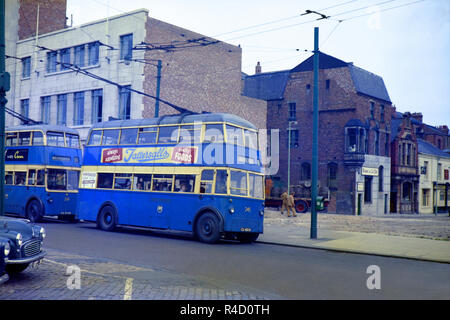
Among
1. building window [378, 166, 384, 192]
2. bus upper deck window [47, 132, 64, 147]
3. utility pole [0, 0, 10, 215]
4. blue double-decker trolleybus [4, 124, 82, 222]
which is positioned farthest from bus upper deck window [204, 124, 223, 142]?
building window [378, 166, 384, 192]

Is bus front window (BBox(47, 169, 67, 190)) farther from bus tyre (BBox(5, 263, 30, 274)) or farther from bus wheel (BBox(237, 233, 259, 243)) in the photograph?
bus tyre (BBox(5, 263, 30, 274))

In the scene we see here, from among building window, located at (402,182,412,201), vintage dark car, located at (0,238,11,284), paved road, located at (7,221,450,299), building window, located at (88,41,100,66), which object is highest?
building window, located at (88,41,100,66)

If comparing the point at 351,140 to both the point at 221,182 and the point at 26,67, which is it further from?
the point at 221,182

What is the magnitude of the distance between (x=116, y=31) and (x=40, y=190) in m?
16.2

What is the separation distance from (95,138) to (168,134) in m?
4.14

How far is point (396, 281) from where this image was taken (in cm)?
1001

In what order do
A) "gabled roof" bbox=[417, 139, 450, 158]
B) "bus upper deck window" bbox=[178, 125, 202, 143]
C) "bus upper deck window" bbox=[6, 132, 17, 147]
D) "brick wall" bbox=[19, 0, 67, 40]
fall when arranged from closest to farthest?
"bus upper deck window" bbox=[178, 125, 202, 143] < "bus upper deck window" bbox=[6, 132, 17, 147] < "brick wall" bbox=[19, 0, 67, 40] < "gabled roof" bbox=[417, 139, 450, 158]

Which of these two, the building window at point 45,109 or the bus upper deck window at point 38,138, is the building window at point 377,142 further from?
the bus upper deck window at point 38,138

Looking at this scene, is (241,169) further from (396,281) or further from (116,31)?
(116,31)

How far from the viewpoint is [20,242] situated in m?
8.20

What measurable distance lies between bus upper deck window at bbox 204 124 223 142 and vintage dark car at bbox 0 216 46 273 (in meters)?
8.06

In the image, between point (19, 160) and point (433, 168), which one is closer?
point (19, 160)

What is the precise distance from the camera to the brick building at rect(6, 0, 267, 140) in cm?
3341
